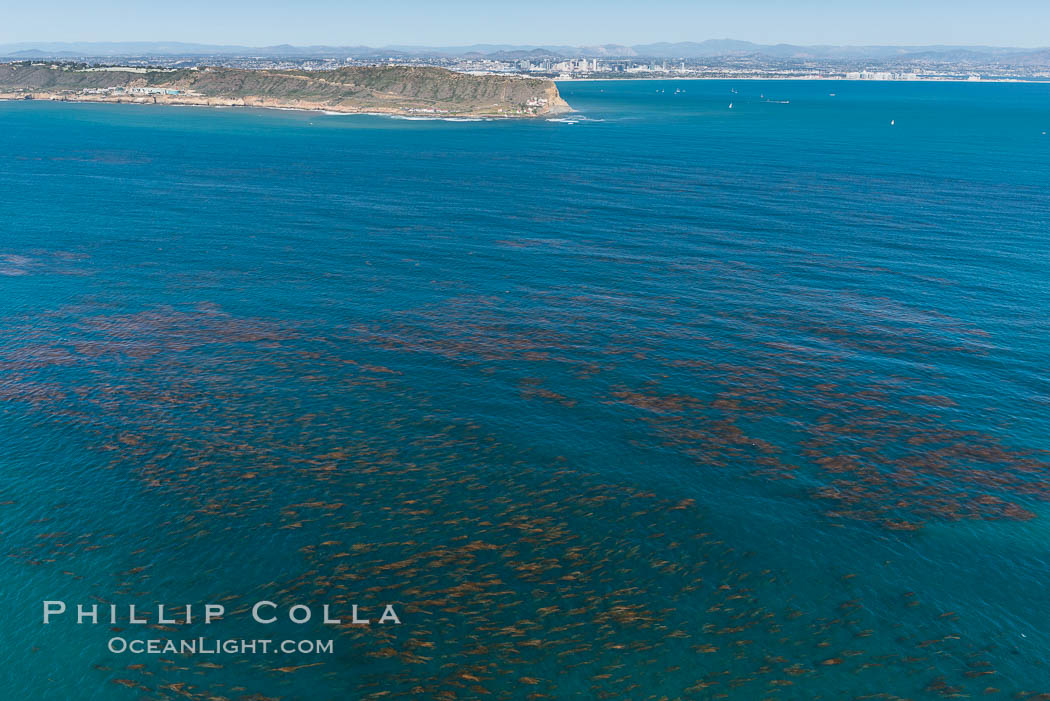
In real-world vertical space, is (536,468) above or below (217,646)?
above

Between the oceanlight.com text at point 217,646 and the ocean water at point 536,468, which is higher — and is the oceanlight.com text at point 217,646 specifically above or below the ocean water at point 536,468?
below

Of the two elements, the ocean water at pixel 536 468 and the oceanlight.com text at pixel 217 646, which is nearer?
the oceanlight.com text at pixel 217 646

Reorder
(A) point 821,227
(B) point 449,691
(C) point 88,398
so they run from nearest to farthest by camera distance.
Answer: (B) point 449,691 < (C) point 88,398 < (A) point 821,227

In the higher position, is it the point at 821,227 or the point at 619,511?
the point at 821,227

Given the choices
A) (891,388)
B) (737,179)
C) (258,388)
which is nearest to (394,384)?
(258,388)

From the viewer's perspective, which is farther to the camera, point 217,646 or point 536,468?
→ point 536,468

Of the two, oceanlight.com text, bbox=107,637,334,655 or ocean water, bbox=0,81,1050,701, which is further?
ocean water, bbox=0,81,1050,701

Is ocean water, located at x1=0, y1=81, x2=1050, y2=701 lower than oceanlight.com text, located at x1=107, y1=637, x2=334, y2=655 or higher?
higher

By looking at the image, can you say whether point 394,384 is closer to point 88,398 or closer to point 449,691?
point 88,398
